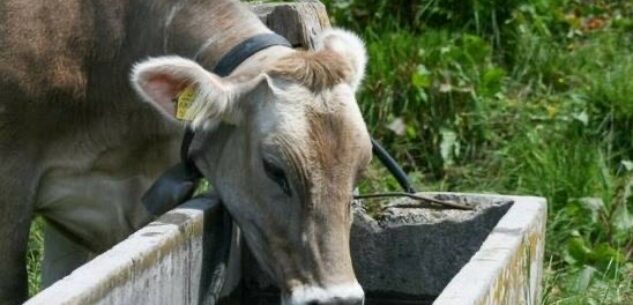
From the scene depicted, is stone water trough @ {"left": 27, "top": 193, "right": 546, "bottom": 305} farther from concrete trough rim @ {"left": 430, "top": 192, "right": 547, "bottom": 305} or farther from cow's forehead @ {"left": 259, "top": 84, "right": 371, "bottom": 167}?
cow's forehead @ {"left": 259, "top": 84, "right": 371, "bottom": 167}

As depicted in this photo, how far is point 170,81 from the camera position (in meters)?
4.78

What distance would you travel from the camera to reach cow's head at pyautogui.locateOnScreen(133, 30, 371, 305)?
4.46 metres

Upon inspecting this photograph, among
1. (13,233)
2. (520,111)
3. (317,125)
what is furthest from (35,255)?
(317,125)

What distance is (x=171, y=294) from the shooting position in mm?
4469

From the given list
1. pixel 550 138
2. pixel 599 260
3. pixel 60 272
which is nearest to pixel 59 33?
pixel 60 272

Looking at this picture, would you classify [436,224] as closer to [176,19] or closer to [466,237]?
[466,237]

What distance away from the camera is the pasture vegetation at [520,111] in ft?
22.9

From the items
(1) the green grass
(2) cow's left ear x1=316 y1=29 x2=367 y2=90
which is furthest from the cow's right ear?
(1) the green grass

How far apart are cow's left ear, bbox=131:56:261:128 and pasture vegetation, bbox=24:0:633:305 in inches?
73.6

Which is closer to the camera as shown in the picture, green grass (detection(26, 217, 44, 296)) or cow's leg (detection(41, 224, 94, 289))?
cow's leg (detection(41, 224, 94, 289))

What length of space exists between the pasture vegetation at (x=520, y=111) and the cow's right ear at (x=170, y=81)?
191 centimetres

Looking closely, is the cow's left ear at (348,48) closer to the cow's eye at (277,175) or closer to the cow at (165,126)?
the cow at (165,126)

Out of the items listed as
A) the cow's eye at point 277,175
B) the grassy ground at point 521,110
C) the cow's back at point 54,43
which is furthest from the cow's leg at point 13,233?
the grassy ground at point 521,110

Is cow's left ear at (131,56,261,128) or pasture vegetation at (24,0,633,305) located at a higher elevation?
cow's left ear at (131,56,261,128)
